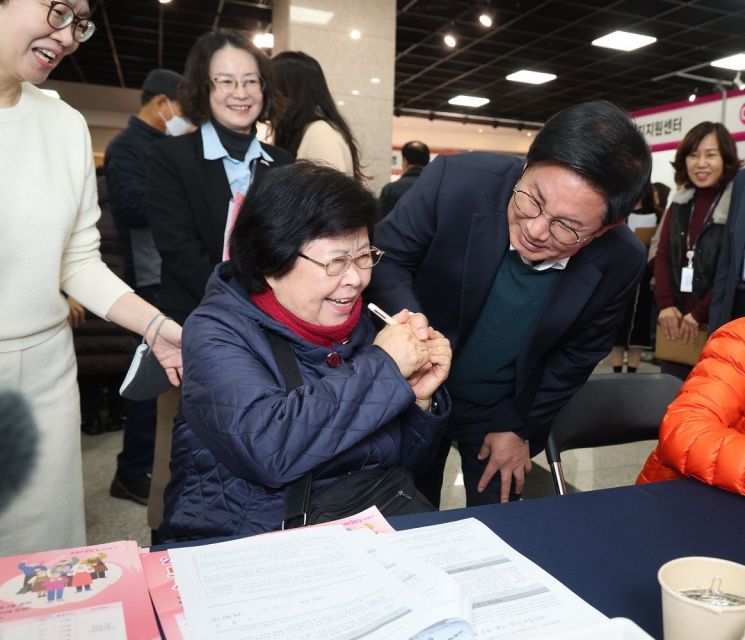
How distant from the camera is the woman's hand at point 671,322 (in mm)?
3518

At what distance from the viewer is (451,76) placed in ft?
33.0

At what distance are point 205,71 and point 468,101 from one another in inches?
417

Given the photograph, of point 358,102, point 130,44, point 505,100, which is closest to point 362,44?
point 358,102

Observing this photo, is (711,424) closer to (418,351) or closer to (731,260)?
(418,351)

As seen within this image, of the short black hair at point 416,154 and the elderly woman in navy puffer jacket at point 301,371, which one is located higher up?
the short black hair at point 416,154

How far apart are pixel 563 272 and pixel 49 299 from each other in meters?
1.17

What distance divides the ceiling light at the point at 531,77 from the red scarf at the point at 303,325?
30.5ft

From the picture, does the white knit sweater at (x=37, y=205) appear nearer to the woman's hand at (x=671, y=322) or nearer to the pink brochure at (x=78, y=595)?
the pink brochure at (x=78, y=595)

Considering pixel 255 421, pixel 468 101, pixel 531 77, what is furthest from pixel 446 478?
pixel 468 101

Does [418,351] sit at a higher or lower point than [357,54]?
lower

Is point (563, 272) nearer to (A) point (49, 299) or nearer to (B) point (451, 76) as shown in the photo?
(A) point (49, 299)

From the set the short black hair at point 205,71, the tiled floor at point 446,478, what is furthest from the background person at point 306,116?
the tiled floor at point 446,478

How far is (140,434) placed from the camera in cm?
277

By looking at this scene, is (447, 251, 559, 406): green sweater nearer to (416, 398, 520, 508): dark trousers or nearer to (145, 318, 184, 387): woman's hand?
(416, 398, 520, 508): dark trousers
